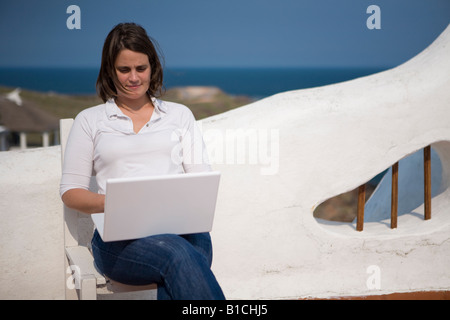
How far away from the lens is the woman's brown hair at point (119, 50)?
1.97 meters

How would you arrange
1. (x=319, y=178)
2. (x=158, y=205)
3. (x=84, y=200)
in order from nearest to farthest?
(x=158, y=205) < (x=84, y=200) < (x=319, y=178)

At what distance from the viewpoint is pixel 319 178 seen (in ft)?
8.13

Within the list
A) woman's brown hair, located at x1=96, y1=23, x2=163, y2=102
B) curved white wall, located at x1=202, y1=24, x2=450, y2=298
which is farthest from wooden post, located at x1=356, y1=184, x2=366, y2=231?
woman's brown hair, located at x1=96, y1=23, x2=163, y2=102

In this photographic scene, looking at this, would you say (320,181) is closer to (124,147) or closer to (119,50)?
(124,147)

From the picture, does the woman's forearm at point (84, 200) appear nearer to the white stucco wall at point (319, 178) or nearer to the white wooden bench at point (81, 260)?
the white wooden bench at point (81, 260)

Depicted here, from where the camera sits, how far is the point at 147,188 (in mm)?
1666

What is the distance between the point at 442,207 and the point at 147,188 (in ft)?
5.48

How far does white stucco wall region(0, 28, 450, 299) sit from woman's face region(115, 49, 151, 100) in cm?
44

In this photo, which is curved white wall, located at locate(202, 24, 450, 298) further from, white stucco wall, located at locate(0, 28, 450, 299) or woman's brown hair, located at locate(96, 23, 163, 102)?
woman's brown hair, located at locate(96, 23, 163, 102)

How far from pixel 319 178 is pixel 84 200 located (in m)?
1.06

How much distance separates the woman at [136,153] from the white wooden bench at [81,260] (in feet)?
0.17

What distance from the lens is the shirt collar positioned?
2.04 m

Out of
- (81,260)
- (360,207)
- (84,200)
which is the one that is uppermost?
(84,200)

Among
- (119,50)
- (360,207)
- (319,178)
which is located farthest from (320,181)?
(119,50)
